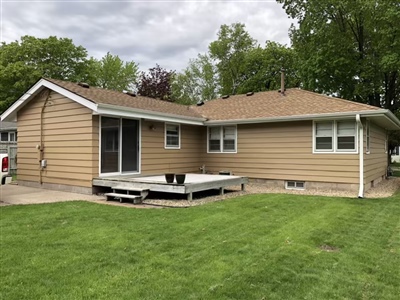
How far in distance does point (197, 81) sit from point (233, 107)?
93.9 feet

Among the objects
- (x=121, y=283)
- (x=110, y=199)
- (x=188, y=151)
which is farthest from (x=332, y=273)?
(x=188, y=151)

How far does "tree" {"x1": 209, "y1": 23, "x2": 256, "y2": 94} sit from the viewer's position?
37.6 metres

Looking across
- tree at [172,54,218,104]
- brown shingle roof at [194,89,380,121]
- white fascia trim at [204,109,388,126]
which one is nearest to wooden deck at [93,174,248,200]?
white fascia trim at [204,109,388,126]

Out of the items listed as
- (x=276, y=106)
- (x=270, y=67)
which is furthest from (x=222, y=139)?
(x=270, y=67)

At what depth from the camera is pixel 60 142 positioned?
10531mm

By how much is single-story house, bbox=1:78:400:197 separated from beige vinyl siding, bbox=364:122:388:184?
4cm

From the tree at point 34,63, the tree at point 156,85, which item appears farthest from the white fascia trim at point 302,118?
the tree at point 34,63

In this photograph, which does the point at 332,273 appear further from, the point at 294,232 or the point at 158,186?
the point at 158,186

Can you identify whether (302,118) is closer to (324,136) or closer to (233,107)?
(324,136)

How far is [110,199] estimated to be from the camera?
29.3ft

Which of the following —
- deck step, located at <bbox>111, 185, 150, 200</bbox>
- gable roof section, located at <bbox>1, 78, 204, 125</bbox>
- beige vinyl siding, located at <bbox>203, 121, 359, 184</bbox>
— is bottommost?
deck step, located at <bbox>111, 185, 150, 200</bbox>

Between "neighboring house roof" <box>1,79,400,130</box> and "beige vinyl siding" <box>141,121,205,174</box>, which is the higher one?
"neighboring house roof" <box>1,79,400,130</box>

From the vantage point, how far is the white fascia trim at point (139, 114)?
934 centimetres

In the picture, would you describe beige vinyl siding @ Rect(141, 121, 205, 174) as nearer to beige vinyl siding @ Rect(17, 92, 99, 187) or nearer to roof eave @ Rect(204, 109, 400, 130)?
roof eave @ Rect(204, 109, 400, 130)
